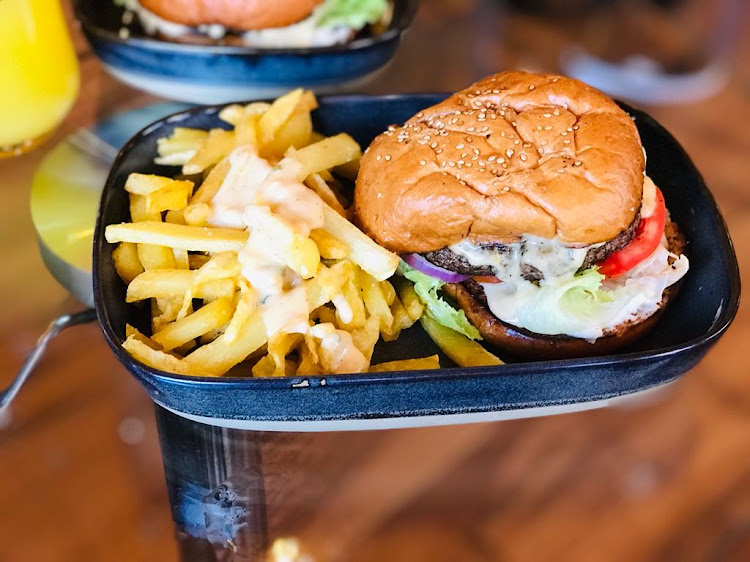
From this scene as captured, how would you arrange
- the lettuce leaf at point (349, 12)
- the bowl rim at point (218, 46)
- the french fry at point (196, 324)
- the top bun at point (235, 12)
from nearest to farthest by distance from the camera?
the french fry at point (196, 324) → the bowl rim at point (218, 46) → the top bun at point (235, 12) → the lettuce leaf at point (349, 12)

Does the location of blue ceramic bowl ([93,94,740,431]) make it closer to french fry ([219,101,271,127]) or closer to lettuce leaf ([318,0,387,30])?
french fry ([219,101,271,127])

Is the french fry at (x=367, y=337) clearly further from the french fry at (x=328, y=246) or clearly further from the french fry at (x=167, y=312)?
the french fry at (x=167, y=312)

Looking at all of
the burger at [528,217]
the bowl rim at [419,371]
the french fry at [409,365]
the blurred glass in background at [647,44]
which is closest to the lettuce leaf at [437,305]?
the burger at [528,217]

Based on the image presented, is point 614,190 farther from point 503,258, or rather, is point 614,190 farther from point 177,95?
point 177,95

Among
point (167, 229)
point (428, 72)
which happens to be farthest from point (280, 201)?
point (428, 72)

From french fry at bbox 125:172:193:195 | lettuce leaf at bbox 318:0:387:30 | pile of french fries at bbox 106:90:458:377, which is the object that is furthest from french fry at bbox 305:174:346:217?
lettuce leaf at bbox 318:0:387:30

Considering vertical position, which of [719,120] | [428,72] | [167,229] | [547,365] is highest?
[167,229]
